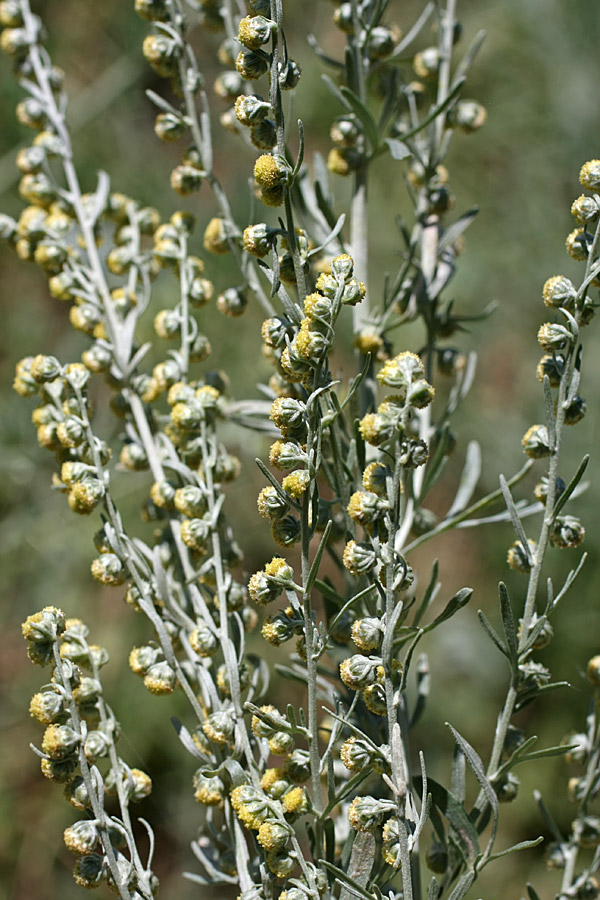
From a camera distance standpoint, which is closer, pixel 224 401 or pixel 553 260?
pixel 224 401

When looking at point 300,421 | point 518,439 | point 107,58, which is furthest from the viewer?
point 107,58

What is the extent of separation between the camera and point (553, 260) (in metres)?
3.19

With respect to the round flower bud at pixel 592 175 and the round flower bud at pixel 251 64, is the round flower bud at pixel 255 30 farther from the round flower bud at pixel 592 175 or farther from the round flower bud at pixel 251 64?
the round flower bud at pixel 592 175

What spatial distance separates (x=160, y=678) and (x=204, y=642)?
50mm

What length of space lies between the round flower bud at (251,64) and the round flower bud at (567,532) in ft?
1.45

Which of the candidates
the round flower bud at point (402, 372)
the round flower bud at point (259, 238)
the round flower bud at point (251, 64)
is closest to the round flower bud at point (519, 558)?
the round flower bud at point (402, 372)

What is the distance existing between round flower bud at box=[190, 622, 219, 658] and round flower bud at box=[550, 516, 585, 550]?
317 millimetres

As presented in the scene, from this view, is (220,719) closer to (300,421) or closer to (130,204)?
(300,421)

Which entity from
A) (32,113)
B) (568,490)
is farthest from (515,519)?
(32,113)

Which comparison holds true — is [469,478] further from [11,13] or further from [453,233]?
[11,13]

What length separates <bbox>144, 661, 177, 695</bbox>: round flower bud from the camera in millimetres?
765

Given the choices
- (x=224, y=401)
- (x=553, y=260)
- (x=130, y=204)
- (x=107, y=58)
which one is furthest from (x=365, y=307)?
(x=107, y=58)

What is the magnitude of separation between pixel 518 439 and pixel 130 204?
7.57ft

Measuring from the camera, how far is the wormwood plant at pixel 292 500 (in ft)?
2.11
